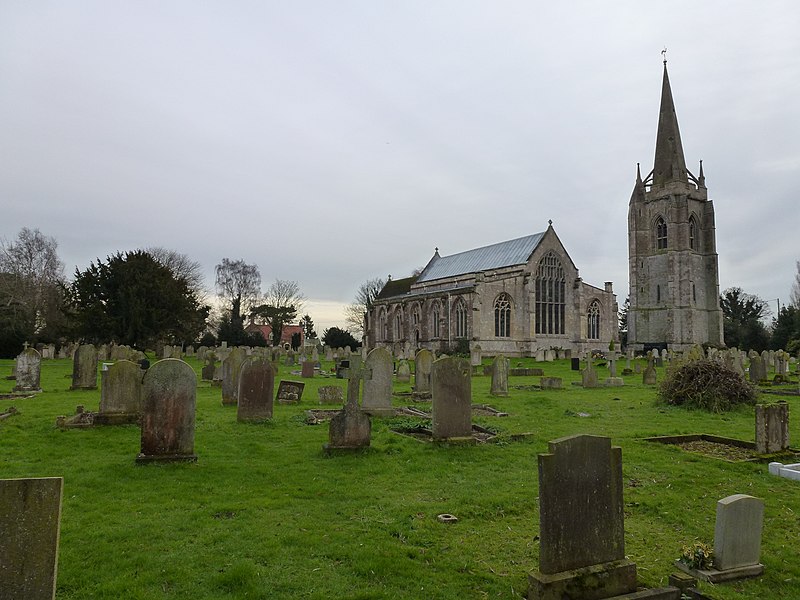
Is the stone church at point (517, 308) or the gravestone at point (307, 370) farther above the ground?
the stone church at point (517, 308)

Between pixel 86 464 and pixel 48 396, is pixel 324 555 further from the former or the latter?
pixel 48 396

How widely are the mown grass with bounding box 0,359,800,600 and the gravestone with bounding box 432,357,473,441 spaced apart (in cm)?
30

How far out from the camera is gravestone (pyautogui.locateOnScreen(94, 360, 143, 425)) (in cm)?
982

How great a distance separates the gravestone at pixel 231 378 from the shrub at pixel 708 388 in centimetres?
1065

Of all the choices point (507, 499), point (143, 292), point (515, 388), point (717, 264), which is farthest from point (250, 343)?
point (507, 499)

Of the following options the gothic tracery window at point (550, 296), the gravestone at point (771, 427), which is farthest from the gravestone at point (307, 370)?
the gothic tracery window at point (550, 296)

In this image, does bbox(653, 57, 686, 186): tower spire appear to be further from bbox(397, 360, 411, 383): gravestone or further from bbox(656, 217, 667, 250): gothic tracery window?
bbox(397, 360, 411, 383): gravestone

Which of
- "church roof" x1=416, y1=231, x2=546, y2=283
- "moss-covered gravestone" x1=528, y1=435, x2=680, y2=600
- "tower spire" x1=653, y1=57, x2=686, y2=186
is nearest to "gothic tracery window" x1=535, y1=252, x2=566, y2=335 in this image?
"church roof" x1=416, y1=231, x2=546, y2=283

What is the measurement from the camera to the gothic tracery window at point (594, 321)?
47938 mm

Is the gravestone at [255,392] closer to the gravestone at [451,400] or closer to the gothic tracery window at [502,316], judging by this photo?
the gravestone at [451,400]

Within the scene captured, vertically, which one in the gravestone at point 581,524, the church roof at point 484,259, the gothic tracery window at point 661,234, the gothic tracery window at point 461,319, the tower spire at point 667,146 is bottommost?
the gravestone at point 581,524

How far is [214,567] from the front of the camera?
4230mm

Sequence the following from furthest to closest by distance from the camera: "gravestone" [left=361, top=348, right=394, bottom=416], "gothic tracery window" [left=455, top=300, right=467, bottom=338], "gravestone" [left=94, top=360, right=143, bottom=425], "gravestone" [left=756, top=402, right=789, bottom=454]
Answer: "gothic tracery window" [left=455, top=300, right=467, bottom=338], "gravestone" [left=361, top=348, right=394, bottom=416], "gravestone" [left=94, top=360, right=143, bottom=425], "gravestone" [left=756, top=402, right=789, bottom=454]

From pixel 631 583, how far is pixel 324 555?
7.57ft
